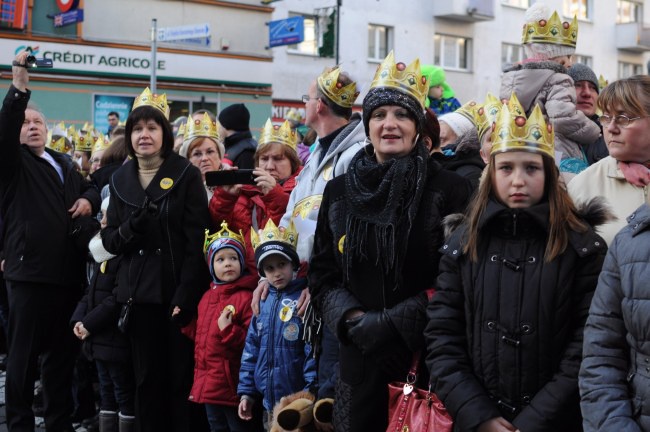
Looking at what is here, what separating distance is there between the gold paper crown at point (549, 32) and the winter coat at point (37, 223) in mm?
3435

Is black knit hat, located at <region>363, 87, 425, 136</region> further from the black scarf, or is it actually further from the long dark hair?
the long dark hair

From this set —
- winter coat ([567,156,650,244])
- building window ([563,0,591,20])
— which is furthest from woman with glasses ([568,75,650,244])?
building window ([563,0,591,20])

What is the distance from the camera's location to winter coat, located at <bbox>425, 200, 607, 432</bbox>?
3.30 meters

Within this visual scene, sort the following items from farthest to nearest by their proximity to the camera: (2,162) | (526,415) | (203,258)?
1. (2,162)
2. (203,258)
3. (526,415)

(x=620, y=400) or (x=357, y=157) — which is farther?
(x=357, y=157)

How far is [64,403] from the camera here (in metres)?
6.50

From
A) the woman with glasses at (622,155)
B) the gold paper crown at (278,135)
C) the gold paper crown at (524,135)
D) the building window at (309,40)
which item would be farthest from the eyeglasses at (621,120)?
the building window at (309,40)

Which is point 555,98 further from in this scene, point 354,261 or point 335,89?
point 354,261

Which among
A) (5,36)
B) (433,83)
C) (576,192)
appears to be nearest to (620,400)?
(576,192)

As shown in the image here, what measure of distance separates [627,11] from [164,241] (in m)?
37.4

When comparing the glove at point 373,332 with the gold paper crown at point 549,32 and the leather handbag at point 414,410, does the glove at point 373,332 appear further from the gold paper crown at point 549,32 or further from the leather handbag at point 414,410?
the gold paper crown at point 549,32

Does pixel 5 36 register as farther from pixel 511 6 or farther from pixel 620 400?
pixel 620 400

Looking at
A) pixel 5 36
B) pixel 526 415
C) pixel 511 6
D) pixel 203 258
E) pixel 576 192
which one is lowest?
pixel 526 415

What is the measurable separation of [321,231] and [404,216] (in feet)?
1.76
